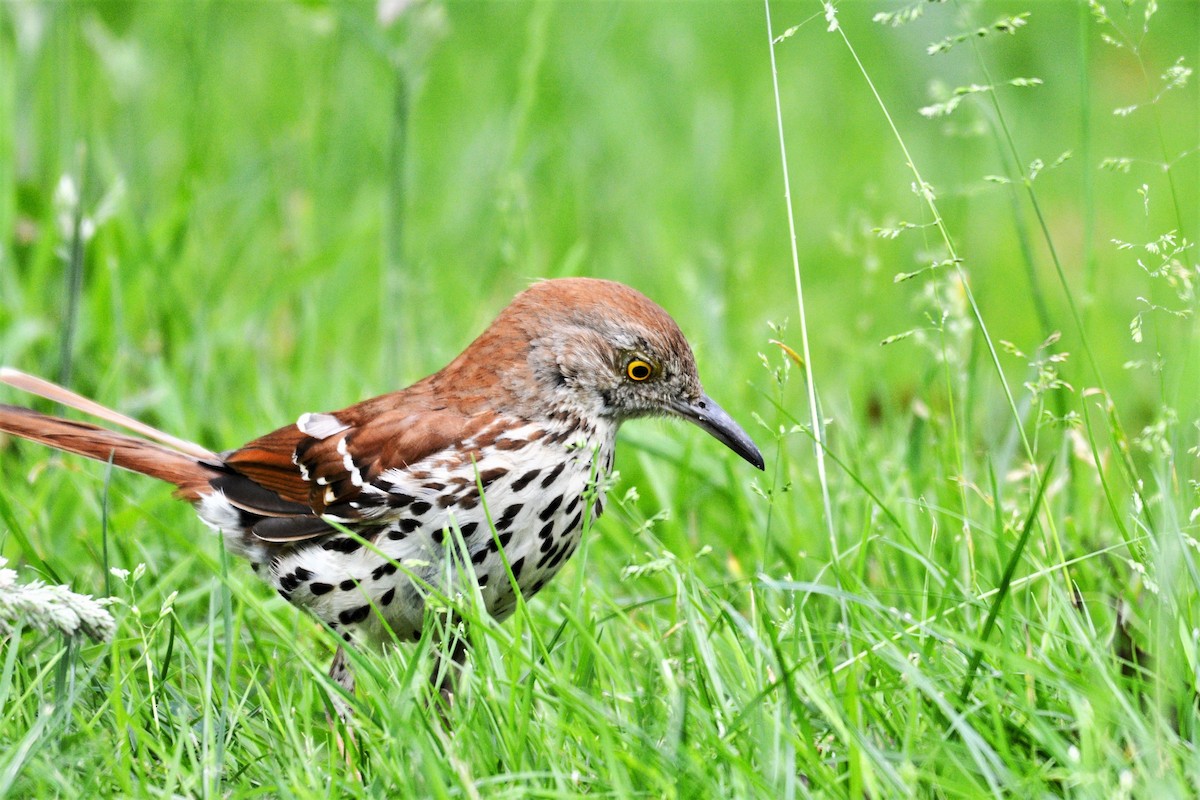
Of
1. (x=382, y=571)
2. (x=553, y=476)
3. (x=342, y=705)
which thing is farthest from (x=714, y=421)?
(x=342, y=705)

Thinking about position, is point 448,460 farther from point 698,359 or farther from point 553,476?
point 698,359

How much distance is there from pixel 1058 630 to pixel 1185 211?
17.8 feet

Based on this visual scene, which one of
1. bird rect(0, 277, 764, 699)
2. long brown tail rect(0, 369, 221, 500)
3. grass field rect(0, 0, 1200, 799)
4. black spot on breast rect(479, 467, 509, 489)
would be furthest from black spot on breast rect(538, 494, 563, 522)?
long brown tail rect(0, 369, 221, 500)

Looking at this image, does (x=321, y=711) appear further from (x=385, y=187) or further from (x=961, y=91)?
(x=385, y=187)

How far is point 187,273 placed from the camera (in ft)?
19.1

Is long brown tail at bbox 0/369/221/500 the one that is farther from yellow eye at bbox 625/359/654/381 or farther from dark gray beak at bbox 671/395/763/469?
dark gray beak at bbox 671/395/763/469

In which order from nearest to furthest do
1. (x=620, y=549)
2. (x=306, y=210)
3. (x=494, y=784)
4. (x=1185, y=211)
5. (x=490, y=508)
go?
1. (x=494, y=784)
2. (x=490, y=508)
3. (x=620, y=549)
4. (x=306, y=210)
5. (x=1185, y=211)

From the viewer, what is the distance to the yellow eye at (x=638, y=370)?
12.0ft

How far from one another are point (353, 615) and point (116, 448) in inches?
42.3

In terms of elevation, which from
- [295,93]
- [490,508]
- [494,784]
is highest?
[295,93]

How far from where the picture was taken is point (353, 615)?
342cm

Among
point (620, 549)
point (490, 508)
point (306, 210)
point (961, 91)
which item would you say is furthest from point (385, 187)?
point (961, 91)

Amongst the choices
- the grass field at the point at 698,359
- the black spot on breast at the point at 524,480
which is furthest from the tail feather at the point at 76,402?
the black spot on breast at the point at 524,480

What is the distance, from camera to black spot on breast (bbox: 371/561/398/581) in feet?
10.9
